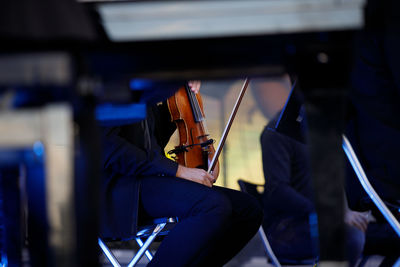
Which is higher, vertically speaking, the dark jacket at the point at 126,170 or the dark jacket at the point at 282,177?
the dark jacket at the point at 126,170

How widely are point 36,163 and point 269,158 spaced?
2.16 m

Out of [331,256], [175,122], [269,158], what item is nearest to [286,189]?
[269,158]

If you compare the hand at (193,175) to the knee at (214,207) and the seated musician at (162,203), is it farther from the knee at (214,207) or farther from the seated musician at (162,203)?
the knee at (214,207)

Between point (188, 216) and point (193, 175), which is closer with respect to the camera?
point (188, 216)

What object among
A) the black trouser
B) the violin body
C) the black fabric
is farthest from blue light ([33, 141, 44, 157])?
the violin body

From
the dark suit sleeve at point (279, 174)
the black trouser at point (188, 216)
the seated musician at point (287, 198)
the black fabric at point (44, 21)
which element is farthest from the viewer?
the dark suit sleeve at point (279, 174)

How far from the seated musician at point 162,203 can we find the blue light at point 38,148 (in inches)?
29.7

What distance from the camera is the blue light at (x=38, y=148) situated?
713 mm

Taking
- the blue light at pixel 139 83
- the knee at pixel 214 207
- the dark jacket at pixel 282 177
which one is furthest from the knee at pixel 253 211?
the blue light at pixel 139 83

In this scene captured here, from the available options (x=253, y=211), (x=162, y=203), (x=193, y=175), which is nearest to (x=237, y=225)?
(x=253, y=211)

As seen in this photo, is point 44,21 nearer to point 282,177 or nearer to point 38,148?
point 38,148

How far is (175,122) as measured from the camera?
203 cm

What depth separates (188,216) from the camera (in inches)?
Answer: 61.0

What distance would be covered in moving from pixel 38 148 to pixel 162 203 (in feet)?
2.75
